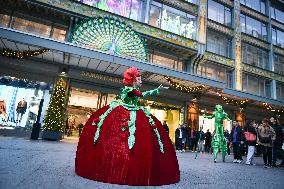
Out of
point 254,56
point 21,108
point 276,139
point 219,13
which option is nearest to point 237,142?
point 276,139

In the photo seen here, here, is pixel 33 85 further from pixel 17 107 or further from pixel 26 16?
pixel 26 16

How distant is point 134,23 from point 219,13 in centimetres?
982

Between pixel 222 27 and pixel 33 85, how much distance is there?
16.4 meters

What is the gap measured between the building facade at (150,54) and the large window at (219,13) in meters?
0.11

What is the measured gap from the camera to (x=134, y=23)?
1522 centimetres

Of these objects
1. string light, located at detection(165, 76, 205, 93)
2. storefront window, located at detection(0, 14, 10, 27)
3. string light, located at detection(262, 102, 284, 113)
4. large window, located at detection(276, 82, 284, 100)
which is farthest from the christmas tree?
large window, located at detection(276, 82, 284, 100)

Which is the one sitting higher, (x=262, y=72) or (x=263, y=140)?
(x=262, y=72)

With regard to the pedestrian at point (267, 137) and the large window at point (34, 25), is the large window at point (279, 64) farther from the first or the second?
the large window at point (34, 25)

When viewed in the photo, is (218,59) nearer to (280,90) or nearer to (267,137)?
(280,90)

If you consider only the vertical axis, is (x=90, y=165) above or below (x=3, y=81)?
below

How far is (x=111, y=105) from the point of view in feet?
11.4

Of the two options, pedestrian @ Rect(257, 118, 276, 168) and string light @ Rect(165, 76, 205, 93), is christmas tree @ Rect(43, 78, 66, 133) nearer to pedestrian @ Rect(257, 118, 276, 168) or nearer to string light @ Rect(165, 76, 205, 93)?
string light @ Rect(165, 76, 205, 93)

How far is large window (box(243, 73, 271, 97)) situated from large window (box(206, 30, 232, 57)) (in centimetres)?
294

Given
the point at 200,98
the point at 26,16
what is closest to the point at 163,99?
the point at 200,98
